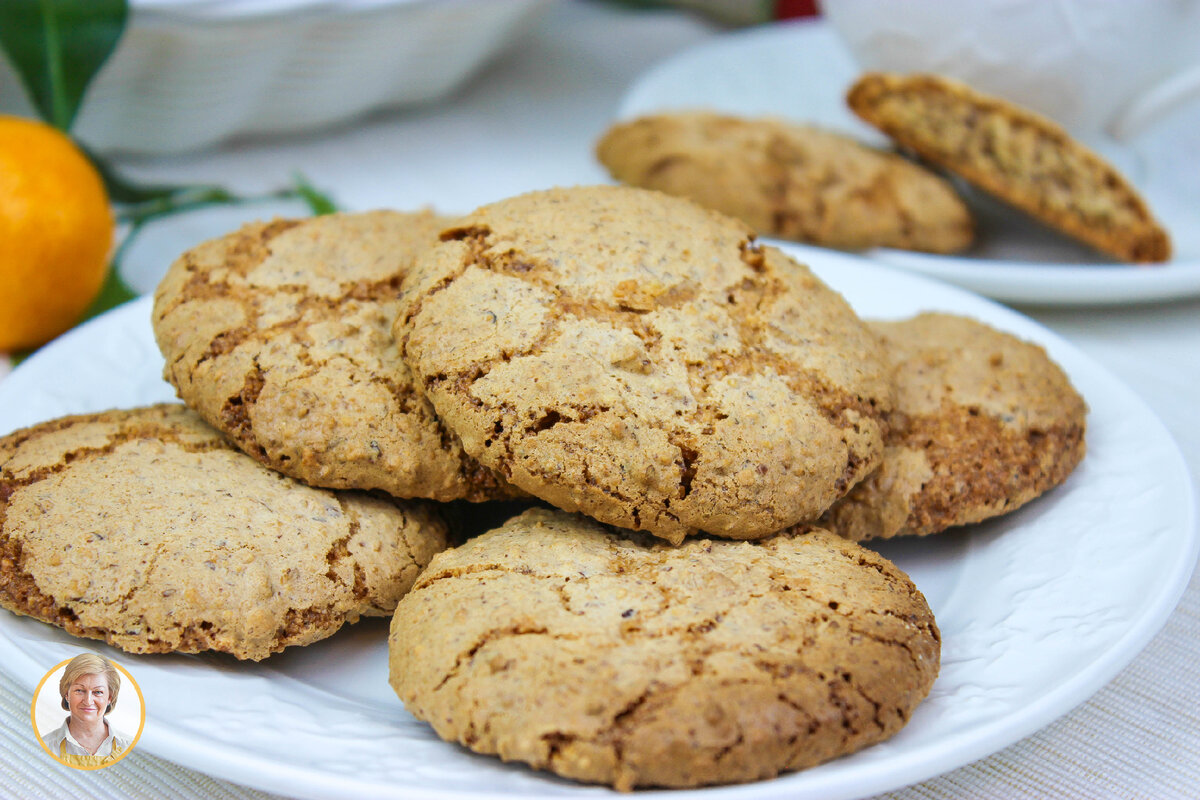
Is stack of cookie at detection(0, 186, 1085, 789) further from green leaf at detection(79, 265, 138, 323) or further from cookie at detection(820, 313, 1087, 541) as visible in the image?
green leaf at detection(79, 265, 138, 323)

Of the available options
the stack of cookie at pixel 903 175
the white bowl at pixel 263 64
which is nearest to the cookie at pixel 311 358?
the stack of cookie at pixel 903 175

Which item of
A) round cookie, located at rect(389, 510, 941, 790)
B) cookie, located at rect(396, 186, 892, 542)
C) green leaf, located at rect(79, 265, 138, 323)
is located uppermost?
cookie, located at rect(396, 186, 892, 542)

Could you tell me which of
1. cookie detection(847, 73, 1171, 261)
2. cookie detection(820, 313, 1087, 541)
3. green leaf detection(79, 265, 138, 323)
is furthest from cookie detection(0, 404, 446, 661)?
cookie detection(847, 73, 1171, 261)

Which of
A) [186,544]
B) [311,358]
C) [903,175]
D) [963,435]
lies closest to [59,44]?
[311,358]

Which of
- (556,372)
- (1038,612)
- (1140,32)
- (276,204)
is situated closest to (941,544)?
(1038,612)

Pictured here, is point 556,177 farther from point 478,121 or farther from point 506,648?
point 506,648

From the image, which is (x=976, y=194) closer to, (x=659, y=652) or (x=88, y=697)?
(x=659, y=652)
